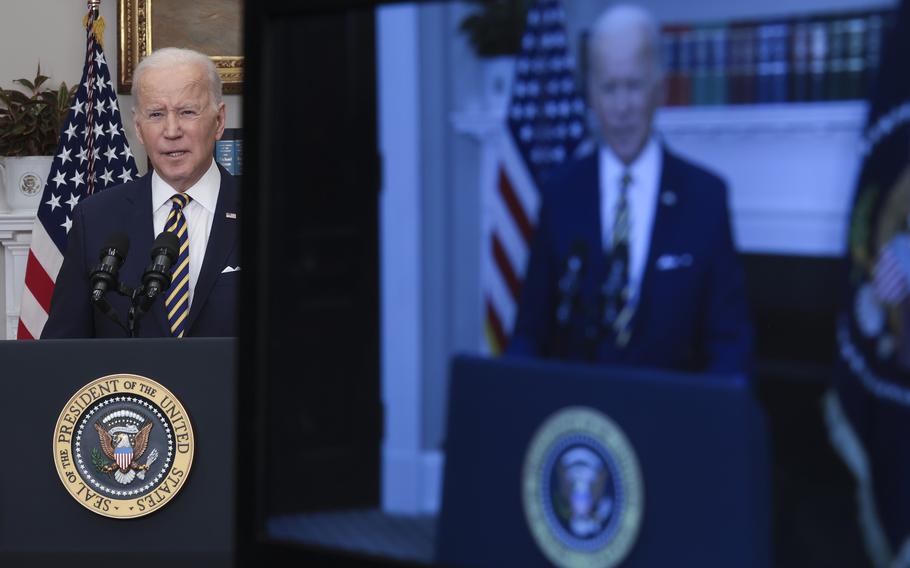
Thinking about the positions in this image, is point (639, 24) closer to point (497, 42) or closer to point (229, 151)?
point (497, 42)

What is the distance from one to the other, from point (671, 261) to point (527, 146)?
107 millimetres

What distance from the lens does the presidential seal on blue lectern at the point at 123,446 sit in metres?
1.15

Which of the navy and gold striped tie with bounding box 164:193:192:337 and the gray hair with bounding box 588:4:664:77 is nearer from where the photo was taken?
the gray hair with bounding box 588:4:664:77

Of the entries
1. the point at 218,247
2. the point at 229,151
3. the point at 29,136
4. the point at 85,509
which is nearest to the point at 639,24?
the point at 85,509

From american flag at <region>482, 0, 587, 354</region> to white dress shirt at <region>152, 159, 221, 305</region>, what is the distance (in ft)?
5.29

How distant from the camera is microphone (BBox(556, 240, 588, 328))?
609 mm

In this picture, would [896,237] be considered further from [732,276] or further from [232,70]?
[232,70]

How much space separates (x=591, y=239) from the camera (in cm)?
61

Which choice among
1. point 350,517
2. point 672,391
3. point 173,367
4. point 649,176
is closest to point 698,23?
point 649,176

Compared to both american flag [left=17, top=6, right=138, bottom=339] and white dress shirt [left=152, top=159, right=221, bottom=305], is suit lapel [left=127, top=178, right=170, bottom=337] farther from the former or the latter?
american flag [left=17, top=6, right=138, bottom=339]

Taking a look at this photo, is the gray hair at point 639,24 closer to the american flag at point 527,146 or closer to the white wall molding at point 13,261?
the american flag at point 527,146

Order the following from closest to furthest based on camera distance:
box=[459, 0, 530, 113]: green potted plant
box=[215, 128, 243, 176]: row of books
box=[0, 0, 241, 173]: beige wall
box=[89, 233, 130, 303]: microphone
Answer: box=[459, 0, 530, 113]: green potted plant
box=[89, 233, 130, 303]: microphone
box=[215, 128, 243, 176]: row of books
box=[0, 0, 241, 173]: beige wall

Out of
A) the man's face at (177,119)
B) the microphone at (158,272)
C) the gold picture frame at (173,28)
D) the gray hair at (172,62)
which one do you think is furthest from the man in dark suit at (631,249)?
the gold picture frame at (173,28)

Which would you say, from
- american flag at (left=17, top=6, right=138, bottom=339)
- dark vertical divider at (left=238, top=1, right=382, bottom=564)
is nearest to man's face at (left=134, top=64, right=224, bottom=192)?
dark vertical divider at (left=238, top=1, right=382, bottom=564)
